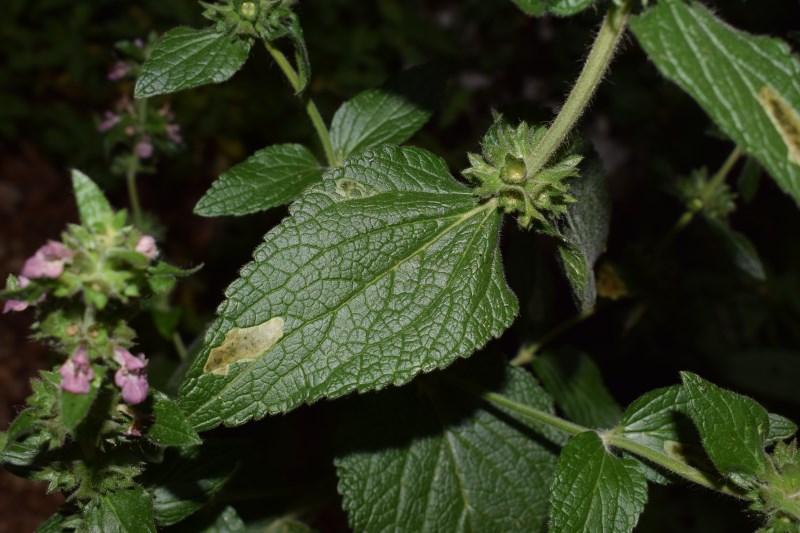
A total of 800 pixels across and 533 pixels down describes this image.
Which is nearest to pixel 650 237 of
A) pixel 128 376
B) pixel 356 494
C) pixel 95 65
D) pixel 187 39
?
pixel 356 494

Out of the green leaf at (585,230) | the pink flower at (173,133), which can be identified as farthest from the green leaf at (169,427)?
the pink flower at (173,133)

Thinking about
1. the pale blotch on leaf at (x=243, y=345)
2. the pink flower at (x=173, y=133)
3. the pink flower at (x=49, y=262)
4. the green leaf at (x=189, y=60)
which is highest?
the green leaf at (x=189, y=60)

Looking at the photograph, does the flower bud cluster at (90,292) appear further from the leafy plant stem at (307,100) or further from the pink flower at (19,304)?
the leafy plant stem at (307,100)

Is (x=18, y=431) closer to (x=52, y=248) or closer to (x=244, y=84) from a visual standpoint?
(x=52, y=248)

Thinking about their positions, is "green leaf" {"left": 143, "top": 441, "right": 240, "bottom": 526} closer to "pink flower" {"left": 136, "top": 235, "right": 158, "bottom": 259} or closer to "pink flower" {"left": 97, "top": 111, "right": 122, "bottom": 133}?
"pink flower" {"left": 136, "top": 235, "right": 158, "bottom": 259}

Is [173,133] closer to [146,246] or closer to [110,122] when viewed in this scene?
[110,122]

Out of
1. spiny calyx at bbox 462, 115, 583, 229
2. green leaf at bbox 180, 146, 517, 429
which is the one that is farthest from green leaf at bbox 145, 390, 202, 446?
spiny calyx at bbox 462, 115, 583, 229

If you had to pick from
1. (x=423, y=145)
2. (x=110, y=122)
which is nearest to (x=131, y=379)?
(x=110, y=122)

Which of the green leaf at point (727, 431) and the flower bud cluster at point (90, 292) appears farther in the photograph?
the green leaf at point (727, 431)
